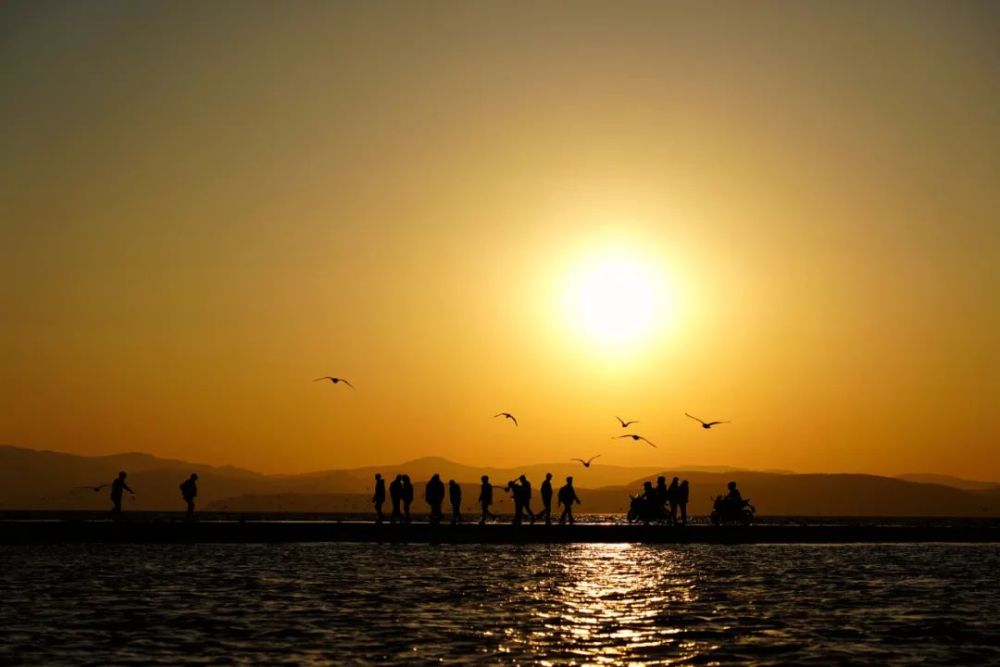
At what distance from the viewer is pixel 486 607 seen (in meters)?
30.6

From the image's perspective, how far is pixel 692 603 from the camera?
3206cm

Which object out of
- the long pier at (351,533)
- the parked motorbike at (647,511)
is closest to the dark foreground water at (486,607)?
the long pier at (351,533)

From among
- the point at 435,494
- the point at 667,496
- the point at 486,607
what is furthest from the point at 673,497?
the point at 486,607

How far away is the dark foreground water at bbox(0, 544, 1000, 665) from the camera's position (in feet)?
77.5

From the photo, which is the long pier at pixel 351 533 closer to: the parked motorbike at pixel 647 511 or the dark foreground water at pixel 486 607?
the parked motorbike at pixel 647 511

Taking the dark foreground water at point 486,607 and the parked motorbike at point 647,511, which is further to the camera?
the parked motorbike at point 647,511

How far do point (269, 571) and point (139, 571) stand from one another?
471cm

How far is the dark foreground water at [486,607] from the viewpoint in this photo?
2361 centimetres

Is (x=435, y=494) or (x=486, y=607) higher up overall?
(x=435, y=494)

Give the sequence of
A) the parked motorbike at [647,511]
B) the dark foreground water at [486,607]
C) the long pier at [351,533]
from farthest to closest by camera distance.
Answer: the parked motorbike at [647,511] < the long pier at [351,533] < the dark foreground water at [486,607]

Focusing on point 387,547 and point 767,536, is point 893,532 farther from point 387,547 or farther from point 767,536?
point 387,547

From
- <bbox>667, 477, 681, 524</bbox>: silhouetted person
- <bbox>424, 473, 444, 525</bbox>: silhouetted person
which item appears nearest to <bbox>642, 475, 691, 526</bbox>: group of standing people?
<bbox>667, 477, 681, 524</bbox>: silhouetted person

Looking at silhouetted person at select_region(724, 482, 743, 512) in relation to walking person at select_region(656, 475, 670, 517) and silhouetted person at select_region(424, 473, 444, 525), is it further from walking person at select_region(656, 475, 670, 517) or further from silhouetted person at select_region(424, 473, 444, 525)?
silhouetted person at select_region(424, 473, 444, 525)

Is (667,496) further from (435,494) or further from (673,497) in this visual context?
(435,494)
